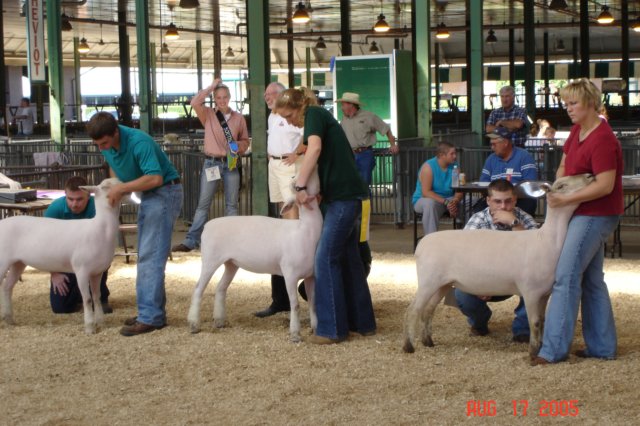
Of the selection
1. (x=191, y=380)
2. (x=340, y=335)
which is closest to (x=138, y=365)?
(x=191, y=380)

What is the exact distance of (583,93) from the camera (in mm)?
6090

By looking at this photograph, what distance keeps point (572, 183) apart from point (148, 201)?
3.24m

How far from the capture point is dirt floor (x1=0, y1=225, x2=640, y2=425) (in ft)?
17.9

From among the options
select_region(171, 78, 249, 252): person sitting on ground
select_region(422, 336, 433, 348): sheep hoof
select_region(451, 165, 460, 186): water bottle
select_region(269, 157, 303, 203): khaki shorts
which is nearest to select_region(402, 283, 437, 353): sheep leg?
select_region(422, 336, 433, 348): sheep hoof

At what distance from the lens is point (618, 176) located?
20.2ft

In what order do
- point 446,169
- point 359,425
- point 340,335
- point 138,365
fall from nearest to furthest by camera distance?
point 359,425 < point 138,365 < point 340,335 < point 446,169

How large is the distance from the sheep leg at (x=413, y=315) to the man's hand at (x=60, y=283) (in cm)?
315

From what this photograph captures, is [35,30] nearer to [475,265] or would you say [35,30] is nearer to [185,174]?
[185,174]

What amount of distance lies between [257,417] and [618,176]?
2.61 m

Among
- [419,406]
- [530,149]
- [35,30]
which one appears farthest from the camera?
[35,30]

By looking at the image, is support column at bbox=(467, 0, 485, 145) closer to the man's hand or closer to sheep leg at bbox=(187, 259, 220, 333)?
the man's hand

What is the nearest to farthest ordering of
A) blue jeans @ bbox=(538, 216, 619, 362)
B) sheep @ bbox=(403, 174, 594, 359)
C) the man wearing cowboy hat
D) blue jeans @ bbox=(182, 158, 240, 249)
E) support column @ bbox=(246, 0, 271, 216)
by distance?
blue jeans @ bbox=(538, 216, 619, 362), sheep @ bbox=(403, 174, 594, 359), blue jeans @ bbox=(182, 158, 240, 249), support column @ bbox=(246, 0, 271, 216), the man wearing cowboy hat

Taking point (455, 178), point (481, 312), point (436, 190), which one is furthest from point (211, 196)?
point (481, 312)

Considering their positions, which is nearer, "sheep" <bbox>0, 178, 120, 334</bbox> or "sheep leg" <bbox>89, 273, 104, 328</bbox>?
"sheep" <bbox>0, 178, 120, 334</bbox>
